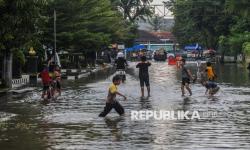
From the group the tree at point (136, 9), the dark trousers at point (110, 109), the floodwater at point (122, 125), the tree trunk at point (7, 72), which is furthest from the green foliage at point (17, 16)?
the tree at point (136, 9)

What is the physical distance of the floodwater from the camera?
526 inches

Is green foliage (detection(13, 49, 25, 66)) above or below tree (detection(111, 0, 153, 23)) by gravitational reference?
below

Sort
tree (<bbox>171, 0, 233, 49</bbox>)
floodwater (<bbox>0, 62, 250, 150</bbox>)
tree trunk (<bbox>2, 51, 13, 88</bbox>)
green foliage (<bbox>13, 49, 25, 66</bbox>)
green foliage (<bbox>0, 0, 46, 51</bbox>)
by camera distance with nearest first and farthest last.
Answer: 1. floodwater (<bbox>0, 62, 250, 150</bbox>)
2. green foliage (<bbox>0, 0, 46, 51</bbox>)
3. tree trunk (<bbox>2, 51, 13, 88</bbox>)
4. green foliage (<bbox>13, 49, 25, 66</bbox>)
5. tree (<bbox>171, 0, 233, 49</bbox>)

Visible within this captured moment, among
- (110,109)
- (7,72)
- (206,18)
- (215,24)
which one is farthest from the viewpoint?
(215,24)

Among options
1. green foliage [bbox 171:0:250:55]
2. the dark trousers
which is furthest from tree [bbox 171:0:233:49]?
the dark trousers

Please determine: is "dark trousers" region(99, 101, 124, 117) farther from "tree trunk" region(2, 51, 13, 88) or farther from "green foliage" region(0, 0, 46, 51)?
"tree trunk" region(2, 51, 13, 88)

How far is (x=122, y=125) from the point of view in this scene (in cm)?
1647

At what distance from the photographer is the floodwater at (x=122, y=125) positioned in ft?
43.8

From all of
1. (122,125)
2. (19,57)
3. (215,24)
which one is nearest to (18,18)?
(122,125)

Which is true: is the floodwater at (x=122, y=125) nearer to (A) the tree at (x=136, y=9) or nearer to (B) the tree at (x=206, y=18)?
(B) the tree at (x=206, y=18)

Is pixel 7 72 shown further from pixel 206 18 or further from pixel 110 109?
pixel 206 18

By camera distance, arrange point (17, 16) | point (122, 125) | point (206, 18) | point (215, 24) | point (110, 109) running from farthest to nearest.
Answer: point (215, 24)
point (206, 18)
point (17, 16)
point (110, 109)
point (122, 125)

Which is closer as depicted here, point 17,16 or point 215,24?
point 17,16

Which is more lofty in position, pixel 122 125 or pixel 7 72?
pixel 7 72
